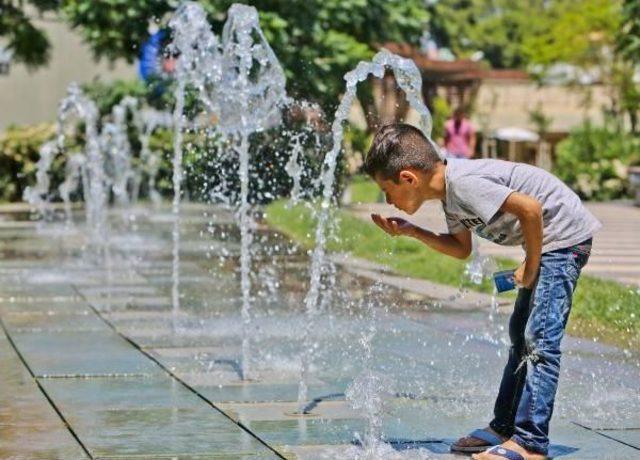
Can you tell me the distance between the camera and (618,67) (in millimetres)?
37156

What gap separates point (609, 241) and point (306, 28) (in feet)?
20.2

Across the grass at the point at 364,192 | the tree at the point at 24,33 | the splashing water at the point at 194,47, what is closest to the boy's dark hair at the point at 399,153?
the splashing water at the point at 194,47

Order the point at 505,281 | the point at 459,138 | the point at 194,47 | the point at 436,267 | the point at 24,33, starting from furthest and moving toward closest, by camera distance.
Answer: the point at 24,33
the point at 459,138
the point at 194,47
the point at 436,267
the point at 505,281

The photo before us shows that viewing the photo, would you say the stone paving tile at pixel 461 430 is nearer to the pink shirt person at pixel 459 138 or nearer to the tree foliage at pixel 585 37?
the pink shirt person at pixel 459 138

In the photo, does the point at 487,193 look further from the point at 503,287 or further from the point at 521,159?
the point at 521,159

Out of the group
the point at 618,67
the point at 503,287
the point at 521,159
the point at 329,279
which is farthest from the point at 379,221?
the point at 521,159

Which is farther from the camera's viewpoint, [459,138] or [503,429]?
[459,138]

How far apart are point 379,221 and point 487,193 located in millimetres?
511

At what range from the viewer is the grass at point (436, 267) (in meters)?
8.45

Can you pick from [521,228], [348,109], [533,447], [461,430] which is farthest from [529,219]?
[348,109]

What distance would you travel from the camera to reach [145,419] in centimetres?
580

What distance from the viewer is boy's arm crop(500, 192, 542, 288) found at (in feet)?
15.7

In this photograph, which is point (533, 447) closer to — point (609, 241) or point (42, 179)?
point (609, 241)

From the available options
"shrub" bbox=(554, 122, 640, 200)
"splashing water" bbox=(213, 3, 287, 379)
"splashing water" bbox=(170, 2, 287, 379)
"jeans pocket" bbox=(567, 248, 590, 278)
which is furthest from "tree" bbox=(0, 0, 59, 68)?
"jeans pocket" bbox=(567, 248, 590, 278)
